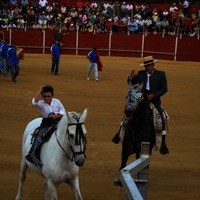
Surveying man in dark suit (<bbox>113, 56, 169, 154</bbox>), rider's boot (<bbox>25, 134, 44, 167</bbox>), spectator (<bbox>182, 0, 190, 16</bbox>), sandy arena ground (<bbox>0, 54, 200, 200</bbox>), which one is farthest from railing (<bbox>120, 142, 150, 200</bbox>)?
spectator (<bbox>182, 0, 190, 16</bbox>)

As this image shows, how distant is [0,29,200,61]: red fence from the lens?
35688 mm

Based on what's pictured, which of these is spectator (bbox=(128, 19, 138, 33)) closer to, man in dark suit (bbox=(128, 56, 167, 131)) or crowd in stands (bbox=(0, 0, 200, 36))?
crowd in stands (bbox=(0, 0, 200, 36))

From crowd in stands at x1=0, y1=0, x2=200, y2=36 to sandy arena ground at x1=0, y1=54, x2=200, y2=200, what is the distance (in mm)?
5789

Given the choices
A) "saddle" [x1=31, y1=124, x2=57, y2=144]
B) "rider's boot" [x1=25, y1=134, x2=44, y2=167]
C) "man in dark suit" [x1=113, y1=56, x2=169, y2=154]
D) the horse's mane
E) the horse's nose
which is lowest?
"rider's boot" [x1=25, y1=134, x2=44, y2=167]

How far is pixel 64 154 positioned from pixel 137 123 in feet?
6.49

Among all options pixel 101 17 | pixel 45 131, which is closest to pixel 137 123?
pixel 45 131

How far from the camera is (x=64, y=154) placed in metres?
6.95

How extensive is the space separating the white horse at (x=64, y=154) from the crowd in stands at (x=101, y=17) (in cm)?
2968

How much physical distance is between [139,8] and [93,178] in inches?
1190

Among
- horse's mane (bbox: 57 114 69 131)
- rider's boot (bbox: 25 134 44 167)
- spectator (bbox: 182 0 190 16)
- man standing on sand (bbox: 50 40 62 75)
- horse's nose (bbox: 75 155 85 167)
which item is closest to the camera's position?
horse's nose (bbox: 75 155 85 167)

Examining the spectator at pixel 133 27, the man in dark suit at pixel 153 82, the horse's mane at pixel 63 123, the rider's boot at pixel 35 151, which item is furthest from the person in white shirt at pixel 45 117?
the spectator at pixel 133 27

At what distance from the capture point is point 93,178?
31.8ft

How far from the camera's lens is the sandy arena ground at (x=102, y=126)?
9.08m

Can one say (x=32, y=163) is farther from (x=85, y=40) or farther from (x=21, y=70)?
(x=85, y=40)
